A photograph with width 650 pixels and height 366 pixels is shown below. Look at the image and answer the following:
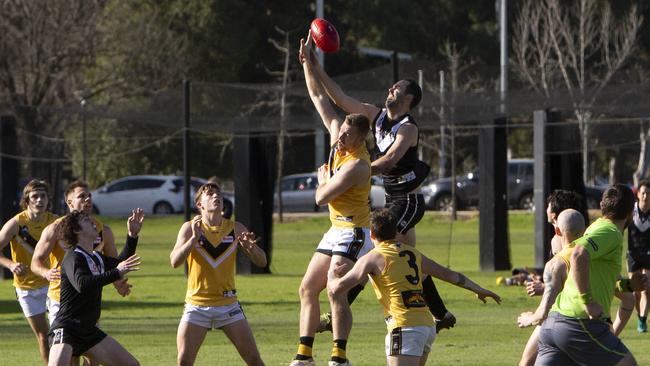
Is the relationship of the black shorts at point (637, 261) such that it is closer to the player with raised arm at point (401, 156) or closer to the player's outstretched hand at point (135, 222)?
the player with raised arm at point (401, 156)

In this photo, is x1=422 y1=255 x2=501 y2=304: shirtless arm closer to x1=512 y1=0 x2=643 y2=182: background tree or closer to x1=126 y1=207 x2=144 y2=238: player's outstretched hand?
x1=126 y1=207 x2=144 y2=238: player's outstretched hand

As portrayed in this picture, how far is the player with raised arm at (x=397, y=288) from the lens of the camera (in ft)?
32.3

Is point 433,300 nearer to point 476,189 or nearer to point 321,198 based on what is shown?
point 321,198

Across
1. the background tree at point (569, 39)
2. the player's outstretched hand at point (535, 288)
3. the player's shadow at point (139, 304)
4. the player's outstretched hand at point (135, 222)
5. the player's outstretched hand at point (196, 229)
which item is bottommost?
the player's shadow at point (139, 304)

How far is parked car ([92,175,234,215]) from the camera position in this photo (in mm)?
47938

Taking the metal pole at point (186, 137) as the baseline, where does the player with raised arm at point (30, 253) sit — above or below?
below

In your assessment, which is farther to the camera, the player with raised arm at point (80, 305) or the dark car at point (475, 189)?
the dark car at point (475, 189)

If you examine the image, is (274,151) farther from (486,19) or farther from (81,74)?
(486,19)

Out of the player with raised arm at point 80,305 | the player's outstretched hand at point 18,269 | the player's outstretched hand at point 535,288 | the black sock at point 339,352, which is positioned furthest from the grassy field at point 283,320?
the player's outstretched hand at point 535,288

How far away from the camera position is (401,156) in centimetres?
1154

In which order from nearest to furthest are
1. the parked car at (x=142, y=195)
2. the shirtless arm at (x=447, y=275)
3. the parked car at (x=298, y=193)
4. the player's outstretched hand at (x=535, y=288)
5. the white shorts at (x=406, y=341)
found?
the player's outstretched hand at (x=535, y=288)
the white shorts at (x=406, y=341)
the shirtless arm at (x=447, y=275)
the parked car at (x=298, y=193)
the parked car at (x=142, y=195)

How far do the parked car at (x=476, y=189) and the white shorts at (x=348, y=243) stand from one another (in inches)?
1309

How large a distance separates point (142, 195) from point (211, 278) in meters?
38.4

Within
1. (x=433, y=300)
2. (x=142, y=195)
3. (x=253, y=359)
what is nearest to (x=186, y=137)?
(x=433, y=300)
